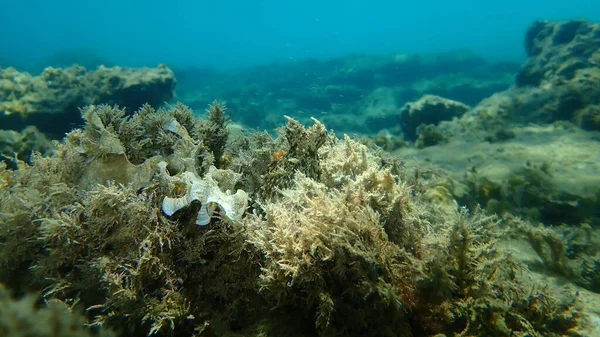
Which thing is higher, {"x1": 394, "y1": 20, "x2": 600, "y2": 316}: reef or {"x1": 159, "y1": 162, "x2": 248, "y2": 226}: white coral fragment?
{"x1": 159, "y1": 162, "x2": 248, "y2": 226}: white coral fragment

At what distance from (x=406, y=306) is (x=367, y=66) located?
29426mm

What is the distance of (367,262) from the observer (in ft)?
6.55

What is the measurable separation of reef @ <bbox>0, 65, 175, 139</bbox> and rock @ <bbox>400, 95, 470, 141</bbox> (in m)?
11.5

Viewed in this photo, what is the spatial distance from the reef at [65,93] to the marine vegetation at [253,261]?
10.8 metres

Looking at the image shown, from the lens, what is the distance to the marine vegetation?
2.04m

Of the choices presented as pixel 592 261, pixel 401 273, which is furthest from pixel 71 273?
pixel 592 261

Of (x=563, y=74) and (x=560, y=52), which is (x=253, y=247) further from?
(x=560, y=52)

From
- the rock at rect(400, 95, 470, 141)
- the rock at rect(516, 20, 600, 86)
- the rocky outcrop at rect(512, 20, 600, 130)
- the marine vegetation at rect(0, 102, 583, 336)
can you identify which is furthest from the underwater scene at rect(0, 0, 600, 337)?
the rock at rect(516, 20, 600, 86)

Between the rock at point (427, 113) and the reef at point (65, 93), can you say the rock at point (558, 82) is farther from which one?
the reef at point (65, 93)

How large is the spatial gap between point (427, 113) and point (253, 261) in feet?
47.3

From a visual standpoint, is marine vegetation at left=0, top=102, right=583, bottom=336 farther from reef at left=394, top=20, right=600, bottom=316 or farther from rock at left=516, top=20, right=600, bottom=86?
rock at left=516, top=20, right=600, bottom=86

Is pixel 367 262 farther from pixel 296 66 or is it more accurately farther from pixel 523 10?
pixel 523 10

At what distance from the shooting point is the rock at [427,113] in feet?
48.5

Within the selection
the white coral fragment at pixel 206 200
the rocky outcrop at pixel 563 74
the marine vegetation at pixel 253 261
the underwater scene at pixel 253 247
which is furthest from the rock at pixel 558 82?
the white coral fragment at pixel 206 200
